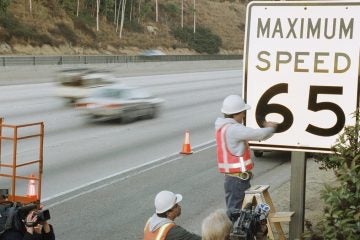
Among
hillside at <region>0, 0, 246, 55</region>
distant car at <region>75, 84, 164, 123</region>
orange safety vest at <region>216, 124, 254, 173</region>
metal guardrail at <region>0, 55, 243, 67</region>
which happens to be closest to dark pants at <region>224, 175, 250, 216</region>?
orange safety vest at <region>216, 124, 254, 173</region>

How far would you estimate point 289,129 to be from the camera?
Result: 176 inches

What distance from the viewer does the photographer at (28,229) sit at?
5977 mm

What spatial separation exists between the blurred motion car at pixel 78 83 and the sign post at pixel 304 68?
2234cm

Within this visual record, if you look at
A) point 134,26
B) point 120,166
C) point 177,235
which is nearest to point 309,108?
point 177,235

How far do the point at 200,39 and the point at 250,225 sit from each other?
91552mm

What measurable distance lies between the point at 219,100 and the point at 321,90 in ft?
91.9

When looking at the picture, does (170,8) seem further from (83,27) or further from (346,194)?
(346,194)

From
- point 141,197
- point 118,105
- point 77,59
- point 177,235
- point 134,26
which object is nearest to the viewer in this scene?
point 177,235

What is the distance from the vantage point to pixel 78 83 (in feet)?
88.7

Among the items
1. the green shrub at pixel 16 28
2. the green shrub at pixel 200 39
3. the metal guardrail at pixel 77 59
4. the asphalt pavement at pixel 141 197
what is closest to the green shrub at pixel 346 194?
the asphalt pavement at pixel 141 197

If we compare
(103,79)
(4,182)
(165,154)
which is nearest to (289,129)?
(4,182)

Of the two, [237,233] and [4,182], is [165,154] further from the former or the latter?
[237,233]

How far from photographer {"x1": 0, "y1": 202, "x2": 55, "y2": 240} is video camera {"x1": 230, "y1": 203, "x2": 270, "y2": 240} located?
76.0 inches

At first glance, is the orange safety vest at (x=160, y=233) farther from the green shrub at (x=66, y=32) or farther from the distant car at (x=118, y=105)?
the green shrub at (x=66, y=32)
